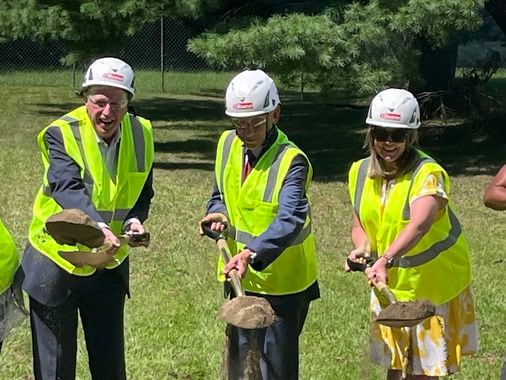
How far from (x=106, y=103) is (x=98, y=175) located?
1.02ft

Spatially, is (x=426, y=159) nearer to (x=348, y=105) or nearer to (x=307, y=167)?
(x=307, y=167)

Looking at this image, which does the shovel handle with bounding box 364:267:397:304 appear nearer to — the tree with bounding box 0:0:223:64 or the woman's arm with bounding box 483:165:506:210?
the woman's arm with bounding box 483:165:506:210

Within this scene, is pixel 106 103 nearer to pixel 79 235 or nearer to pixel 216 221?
pixel 79 235

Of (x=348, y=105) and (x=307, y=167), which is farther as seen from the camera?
(x=348, y=105)

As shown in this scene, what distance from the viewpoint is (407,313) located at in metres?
4.36

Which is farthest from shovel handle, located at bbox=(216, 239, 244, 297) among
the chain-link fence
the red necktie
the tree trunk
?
the chain-link fence

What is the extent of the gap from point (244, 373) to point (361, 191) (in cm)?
98

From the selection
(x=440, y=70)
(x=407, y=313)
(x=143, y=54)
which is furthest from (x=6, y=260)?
(x=143, y=54)

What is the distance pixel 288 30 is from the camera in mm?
12273

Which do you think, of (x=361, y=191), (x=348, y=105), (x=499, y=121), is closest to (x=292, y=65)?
(x=499, y=121)

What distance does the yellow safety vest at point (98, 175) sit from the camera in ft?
14.7

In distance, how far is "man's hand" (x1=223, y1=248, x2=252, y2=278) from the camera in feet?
14.5

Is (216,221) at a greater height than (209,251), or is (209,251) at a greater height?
(216,221)

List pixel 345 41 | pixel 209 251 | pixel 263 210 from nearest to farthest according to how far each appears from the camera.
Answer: pixel 263 210
pixel 209 251
pixel 345 41
